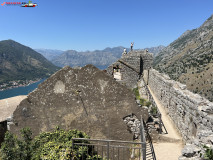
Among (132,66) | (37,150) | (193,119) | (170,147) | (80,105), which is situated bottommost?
(170,147)

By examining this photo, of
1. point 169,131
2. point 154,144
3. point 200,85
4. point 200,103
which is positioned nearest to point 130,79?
point 169,131

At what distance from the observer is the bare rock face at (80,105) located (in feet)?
24.9

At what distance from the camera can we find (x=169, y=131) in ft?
31.1

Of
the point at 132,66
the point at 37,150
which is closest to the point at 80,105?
the point at 37,150

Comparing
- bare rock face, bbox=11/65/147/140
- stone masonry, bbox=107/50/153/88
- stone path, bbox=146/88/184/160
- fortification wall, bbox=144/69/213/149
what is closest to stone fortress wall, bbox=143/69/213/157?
fortification wall, bbox=144/69/213/149

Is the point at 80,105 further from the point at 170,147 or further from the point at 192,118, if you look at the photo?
the point at 192,118

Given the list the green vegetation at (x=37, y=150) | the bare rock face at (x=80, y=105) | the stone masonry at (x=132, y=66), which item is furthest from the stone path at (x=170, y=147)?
the stone masonry at (x=132, y=66)

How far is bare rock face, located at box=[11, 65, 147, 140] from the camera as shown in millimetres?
7590

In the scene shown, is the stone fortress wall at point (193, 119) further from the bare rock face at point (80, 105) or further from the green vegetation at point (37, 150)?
the green vegetation at point (37, 150)

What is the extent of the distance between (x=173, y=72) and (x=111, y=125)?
106537 millimetres

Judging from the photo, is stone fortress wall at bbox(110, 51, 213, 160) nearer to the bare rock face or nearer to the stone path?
the stone path

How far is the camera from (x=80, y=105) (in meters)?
7.68

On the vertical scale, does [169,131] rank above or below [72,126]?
below

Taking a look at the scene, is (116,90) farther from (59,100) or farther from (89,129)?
(59,100)
